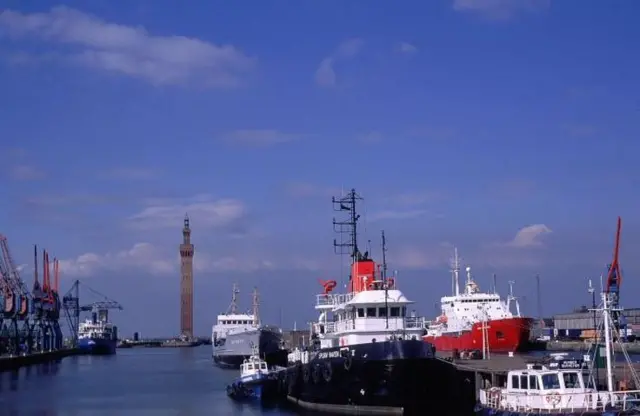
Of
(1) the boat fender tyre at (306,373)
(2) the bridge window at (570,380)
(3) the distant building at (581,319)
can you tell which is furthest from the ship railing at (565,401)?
(3) the distant building at (581,319)

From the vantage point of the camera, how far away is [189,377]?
84.9 meters

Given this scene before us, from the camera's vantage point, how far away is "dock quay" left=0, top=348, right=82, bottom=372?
10144 centimetres

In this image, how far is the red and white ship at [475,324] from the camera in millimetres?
70062

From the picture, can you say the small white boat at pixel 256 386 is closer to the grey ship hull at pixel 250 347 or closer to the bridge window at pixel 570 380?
the grey ship hull at pixel 250 347

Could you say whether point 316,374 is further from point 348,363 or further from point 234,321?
point 234,321

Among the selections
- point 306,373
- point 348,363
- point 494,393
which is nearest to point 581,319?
point 306,373

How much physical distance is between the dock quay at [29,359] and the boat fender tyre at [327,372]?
213ft

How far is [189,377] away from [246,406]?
33382mm

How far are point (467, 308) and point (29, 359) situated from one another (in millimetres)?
66588

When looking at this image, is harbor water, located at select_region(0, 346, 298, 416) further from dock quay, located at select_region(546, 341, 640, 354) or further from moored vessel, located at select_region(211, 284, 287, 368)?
dock quay, located at select_region(546, 341, 640, 354)

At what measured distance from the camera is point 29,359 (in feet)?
381

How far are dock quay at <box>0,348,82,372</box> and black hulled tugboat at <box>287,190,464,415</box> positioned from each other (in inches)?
2390

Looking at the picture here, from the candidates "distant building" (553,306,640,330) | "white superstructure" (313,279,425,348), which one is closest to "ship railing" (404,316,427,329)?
"white superstructure" (313,279,425,348)

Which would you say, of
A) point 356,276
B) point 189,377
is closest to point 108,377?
point 189,377
